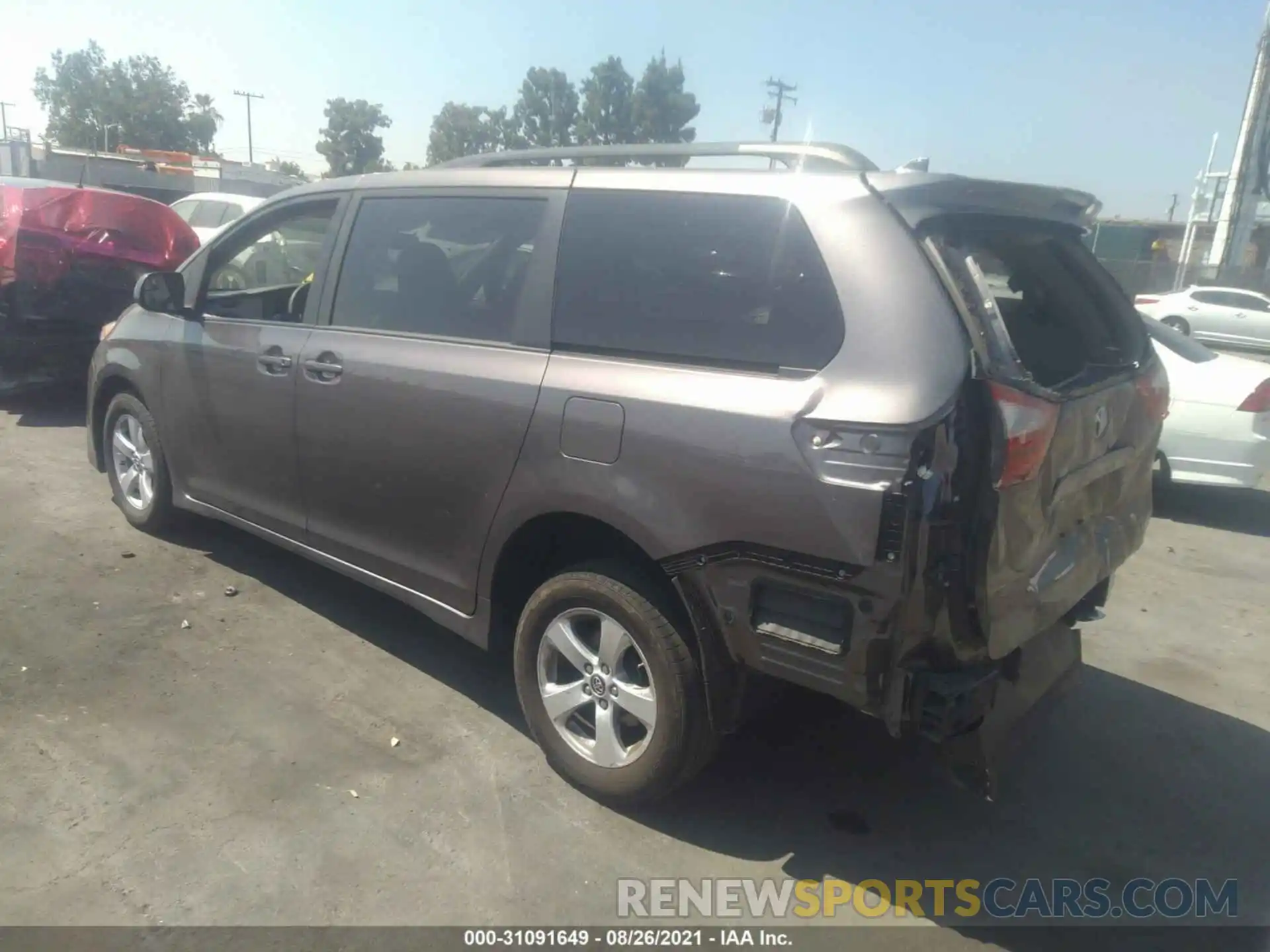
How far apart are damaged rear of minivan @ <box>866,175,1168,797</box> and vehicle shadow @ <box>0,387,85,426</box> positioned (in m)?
7.63

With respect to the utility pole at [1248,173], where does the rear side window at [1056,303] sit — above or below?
below

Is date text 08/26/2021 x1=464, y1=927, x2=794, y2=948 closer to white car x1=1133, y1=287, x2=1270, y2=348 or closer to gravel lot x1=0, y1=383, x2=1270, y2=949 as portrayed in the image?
gravel lot x1=0, y1=383, x2=1270, y2=949

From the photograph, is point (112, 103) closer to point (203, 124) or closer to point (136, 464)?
point (203, 124)

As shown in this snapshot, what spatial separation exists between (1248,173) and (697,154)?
27061 millimetres

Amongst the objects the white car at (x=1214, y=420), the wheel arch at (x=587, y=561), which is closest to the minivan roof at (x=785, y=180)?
the wheel arch at (x=587, y=561)

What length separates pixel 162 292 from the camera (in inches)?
188

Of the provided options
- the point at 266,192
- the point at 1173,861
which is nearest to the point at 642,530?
the point at 1173,861

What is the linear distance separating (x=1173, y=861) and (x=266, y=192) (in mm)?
39105

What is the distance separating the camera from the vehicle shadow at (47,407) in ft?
26.8

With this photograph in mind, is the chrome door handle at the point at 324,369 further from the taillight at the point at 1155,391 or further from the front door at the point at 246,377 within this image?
the taillight at the point at 1155,391

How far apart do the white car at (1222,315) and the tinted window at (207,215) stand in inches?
757
